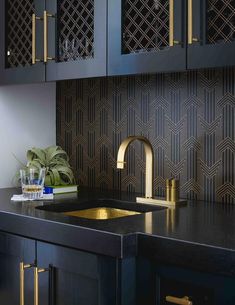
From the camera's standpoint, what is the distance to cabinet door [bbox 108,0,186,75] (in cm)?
190

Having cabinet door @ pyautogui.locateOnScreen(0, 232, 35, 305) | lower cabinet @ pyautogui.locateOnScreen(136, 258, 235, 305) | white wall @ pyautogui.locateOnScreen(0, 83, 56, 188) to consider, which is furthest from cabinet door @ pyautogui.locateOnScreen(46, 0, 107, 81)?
lower cabinet @ pyautogui.locateOnScreen(136, 258, 235, 305)

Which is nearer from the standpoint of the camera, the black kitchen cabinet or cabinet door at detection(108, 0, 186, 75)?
cabinet door at detection(108, 0, 186, 75)

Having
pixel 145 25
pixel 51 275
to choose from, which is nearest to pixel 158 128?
pixel 145 25

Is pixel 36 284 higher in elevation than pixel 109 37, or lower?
lower

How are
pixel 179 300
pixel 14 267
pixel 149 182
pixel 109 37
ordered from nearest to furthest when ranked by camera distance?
pixel 179 300
pixel 14 267
pixel 109 37
pixel 149 182

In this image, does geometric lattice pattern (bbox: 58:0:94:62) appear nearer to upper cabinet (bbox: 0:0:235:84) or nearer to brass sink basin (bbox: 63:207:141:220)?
upper cabinet (bbox: 0:0:235:84)

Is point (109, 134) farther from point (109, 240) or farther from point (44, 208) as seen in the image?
point (109, 240)

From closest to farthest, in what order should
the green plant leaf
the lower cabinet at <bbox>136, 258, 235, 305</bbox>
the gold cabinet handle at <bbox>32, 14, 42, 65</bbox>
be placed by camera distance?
the lower cabinet at <bbox>136, 258, 235, 305</bbox>, the gold cabinet handle at <bbox>32, 14, 42, 65</bbox>, the green plant leaf

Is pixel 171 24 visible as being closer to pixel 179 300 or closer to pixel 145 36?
pixel 145 36

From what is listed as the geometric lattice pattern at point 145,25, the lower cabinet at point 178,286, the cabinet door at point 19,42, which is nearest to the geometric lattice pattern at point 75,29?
the cabinet door at point 19,42

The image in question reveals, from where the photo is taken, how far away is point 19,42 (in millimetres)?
2561

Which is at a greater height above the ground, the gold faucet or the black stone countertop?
the gold faucet

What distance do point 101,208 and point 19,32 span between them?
92cm

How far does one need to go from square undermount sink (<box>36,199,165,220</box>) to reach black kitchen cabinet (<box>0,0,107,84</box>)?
0.54 m
